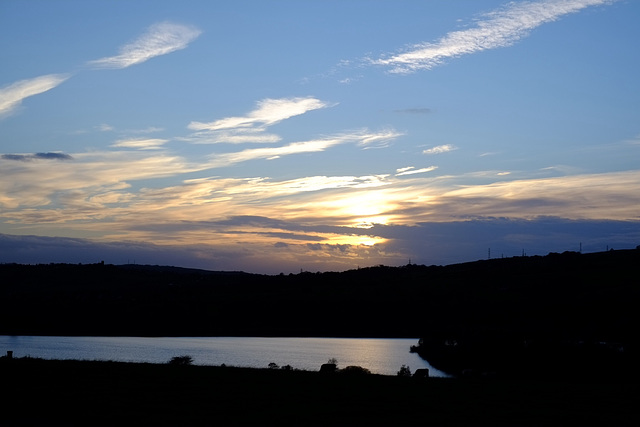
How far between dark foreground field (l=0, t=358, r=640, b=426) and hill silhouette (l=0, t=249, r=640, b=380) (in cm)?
4339

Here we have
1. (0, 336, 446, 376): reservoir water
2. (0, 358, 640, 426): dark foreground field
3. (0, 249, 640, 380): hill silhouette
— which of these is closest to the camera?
(0, 358, 640, 426): dark foreground field

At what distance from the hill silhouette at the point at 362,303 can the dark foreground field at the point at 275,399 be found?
142 ft

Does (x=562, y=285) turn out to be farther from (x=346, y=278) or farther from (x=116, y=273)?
(x=116, y=273)

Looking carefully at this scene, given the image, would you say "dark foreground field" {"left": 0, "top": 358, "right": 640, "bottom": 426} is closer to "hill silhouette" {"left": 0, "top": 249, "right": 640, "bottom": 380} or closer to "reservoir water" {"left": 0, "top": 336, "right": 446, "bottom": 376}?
"reservoir water" {"left": 0, "top": 336, "right": 446, "bottom": 376}

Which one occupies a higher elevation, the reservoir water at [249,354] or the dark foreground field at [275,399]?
the dark foreground field at [275,399]

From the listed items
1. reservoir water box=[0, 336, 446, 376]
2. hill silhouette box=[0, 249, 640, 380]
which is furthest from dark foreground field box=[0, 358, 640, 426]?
hill silhouette box=[0, 249, 640, 380]

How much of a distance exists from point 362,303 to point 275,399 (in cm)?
8774

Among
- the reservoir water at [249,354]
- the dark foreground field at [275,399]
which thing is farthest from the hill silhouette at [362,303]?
the dark foreground field at [275,399]

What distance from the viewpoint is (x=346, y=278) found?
127m

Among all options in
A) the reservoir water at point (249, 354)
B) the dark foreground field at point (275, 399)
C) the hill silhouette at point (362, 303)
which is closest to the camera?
the dark foreground field at point (275, 399)

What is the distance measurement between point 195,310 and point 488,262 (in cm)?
5590

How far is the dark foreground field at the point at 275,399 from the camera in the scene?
16.4m

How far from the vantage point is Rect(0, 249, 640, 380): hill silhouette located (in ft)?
274

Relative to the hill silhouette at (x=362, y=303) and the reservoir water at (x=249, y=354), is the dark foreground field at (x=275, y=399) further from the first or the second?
the hill silhouette at (x=362, y=303)
